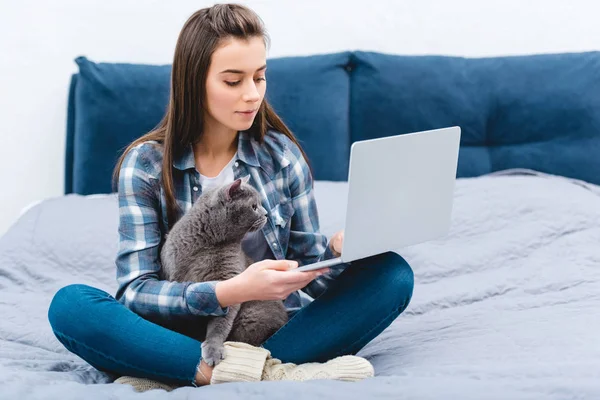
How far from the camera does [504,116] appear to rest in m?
2.48

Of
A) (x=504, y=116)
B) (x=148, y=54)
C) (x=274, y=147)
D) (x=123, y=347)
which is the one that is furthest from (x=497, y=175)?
(x=123, y=347)

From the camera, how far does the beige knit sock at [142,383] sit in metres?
1.34

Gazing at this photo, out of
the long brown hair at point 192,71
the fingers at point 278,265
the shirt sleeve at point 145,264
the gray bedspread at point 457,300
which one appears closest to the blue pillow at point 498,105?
the gray bedspread at point 457,300

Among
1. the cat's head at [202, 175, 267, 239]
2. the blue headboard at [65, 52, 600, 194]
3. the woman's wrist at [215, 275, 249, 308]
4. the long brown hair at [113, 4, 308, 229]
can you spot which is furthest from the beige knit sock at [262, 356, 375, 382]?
the blue headboard at [65, 52, 600, 194]

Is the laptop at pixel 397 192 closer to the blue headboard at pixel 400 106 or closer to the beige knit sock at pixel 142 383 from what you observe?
the beige knit sock at pixel 142 383

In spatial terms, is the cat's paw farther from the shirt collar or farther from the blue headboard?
the blue headboard

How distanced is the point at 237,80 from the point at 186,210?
28 cm

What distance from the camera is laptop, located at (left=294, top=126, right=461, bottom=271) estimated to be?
1193mm

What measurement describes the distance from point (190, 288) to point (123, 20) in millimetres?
1591

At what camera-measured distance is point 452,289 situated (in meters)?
1.82

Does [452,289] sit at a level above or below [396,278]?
below

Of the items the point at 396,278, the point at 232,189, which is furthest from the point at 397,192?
the point at 232,189

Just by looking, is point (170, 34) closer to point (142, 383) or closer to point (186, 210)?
point (186, 210)

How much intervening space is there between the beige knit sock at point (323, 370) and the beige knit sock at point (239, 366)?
28 millimetres
